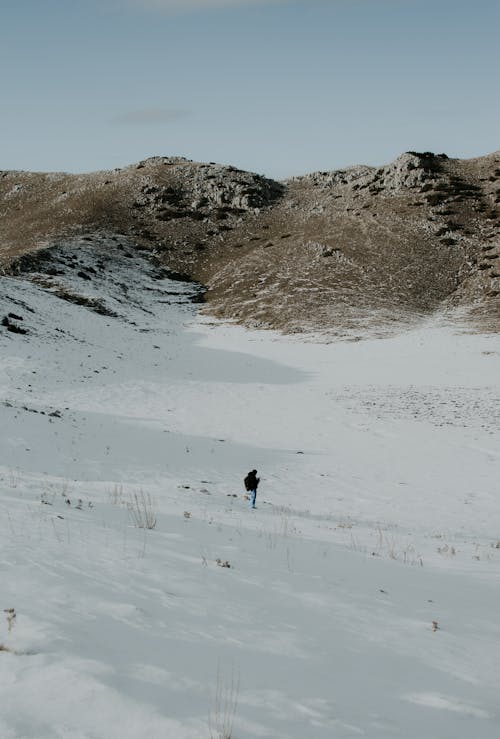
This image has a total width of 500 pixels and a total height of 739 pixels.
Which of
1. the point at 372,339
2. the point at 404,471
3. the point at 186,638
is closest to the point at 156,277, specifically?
the point at 372,339

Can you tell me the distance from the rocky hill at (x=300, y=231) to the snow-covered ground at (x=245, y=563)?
25.4 metres

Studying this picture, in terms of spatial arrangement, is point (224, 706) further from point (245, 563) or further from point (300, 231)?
point (300, 231)

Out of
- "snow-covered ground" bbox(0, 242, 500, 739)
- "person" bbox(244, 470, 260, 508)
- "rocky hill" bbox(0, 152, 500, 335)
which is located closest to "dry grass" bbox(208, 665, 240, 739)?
"snow-covered ground" bbox(0, 242, 500, 739)

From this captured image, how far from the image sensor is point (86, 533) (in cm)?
703

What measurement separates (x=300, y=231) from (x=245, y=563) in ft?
227

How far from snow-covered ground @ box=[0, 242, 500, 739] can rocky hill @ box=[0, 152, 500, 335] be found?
25353mm

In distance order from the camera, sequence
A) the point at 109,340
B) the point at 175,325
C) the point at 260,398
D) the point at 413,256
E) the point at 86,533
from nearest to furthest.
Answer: the point at 86,533 < the point at 260,398 < the point at 109,340 < the point at 175,325 < the point at 413,256

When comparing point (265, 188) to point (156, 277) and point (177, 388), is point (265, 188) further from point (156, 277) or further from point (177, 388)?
point (177, 388)

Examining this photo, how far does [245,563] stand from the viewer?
688cm

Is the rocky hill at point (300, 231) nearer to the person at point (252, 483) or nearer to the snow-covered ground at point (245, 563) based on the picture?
the snow-covered ground at point (245, 563)

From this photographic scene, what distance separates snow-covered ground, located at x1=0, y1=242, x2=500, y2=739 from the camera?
11.5ft

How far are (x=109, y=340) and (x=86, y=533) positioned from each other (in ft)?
107

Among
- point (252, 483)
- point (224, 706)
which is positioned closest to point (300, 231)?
point (252, 483)

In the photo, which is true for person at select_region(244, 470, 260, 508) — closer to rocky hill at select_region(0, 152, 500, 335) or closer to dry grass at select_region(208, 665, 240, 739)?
dry grass at select_region(208, 665, 240, 739)
